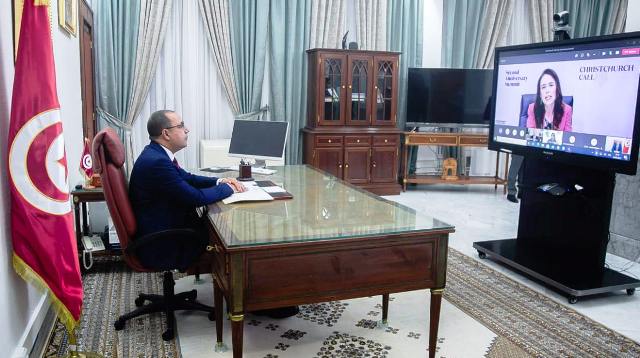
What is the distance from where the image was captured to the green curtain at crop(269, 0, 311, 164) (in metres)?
6.36

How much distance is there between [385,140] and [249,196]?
403 centimetres

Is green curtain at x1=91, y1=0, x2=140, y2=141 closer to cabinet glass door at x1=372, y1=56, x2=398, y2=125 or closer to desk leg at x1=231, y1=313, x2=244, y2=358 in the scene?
cabinet glass door at x1=372, y1=56, x2=398, y2=125

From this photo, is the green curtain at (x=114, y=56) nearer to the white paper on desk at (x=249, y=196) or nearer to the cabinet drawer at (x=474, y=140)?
the white paper on desk at (x=249, y=196)

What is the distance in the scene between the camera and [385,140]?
6.61 m

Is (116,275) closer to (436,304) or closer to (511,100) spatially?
Answer: (436,304)

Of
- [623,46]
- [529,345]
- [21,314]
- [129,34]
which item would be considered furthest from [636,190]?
[129,34]

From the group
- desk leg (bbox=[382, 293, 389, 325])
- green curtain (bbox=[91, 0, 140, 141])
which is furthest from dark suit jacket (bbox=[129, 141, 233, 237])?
green curtain (bbox=[91, 0, 140, 141])

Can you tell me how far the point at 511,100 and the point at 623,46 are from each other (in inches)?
38.3

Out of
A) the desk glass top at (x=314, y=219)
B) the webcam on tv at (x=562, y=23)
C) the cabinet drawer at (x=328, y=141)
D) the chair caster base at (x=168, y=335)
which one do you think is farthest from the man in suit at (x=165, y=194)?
the cabinet drawer at (x=328, y=141)

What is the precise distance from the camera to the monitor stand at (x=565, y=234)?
Answer: 3.48m

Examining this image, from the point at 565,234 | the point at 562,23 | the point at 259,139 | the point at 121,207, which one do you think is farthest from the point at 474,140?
the point at 121,207

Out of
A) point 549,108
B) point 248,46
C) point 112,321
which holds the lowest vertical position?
point 112,321

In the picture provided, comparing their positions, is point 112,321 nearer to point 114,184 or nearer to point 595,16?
point 114,184

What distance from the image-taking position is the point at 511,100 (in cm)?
405
